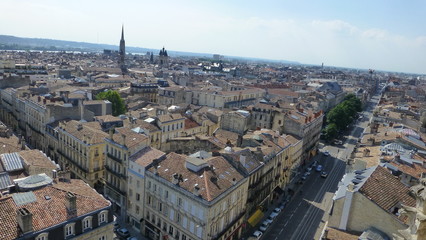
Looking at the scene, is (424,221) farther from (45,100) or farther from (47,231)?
(45,100)

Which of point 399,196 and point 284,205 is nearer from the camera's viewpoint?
point 399,196

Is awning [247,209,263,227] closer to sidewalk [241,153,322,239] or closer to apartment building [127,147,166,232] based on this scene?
sidewalk [241,153,322,239]

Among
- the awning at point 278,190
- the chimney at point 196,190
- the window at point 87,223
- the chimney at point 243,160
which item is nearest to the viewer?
the window at point 87,223

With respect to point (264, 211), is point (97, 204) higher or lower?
higher

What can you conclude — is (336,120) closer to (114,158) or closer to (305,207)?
(305,207)

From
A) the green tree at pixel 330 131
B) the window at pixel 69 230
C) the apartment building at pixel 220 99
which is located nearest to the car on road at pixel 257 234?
the window at pixel 69 230

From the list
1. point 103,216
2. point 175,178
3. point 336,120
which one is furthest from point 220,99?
point 103,216

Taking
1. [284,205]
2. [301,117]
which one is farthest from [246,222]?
[301,117]

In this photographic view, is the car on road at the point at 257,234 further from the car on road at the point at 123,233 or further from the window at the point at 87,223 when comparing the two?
the window at the point at 87,223
